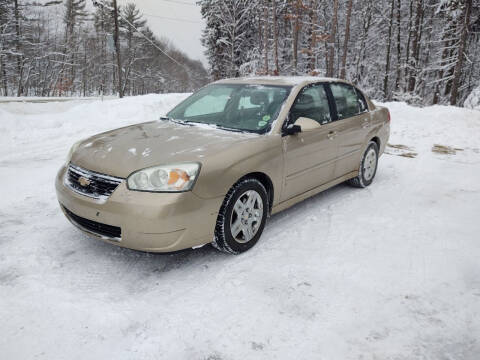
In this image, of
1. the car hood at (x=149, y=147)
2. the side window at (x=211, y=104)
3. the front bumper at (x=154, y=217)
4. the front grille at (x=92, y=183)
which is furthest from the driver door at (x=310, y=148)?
the front grille at (x=92, y=183)

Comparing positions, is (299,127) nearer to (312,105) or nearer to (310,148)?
(310,148)

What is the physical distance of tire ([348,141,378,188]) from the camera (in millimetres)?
5355

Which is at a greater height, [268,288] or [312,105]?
[312,105]

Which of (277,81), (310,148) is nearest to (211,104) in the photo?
(277,81)

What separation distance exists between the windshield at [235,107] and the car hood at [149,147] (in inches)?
9.7

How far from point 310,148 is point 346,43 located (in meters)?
23.7

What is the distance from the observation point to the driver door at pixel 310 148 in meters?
3.78

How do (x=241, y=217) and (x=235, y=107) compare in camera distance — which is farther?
(x=235, y=107)

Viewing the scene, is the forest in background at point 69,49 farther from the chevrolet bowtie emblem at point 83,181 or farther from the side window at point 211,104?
the chevrolet bowtie emblem at point 83,181

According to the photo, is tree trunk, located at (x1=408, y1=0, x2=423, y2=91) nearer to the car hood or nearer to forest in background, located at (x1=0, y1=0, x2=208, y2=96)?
forest in background, located at (x1=0, y1=0, x2=208, y2=96)

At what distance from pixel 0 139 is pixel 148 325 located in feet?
23.6

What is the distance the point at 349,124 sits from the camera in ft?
15.7

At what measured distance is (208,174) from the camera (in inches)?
115

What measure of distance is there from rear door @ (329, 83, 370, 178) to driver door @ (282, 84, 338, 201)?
17 cm
